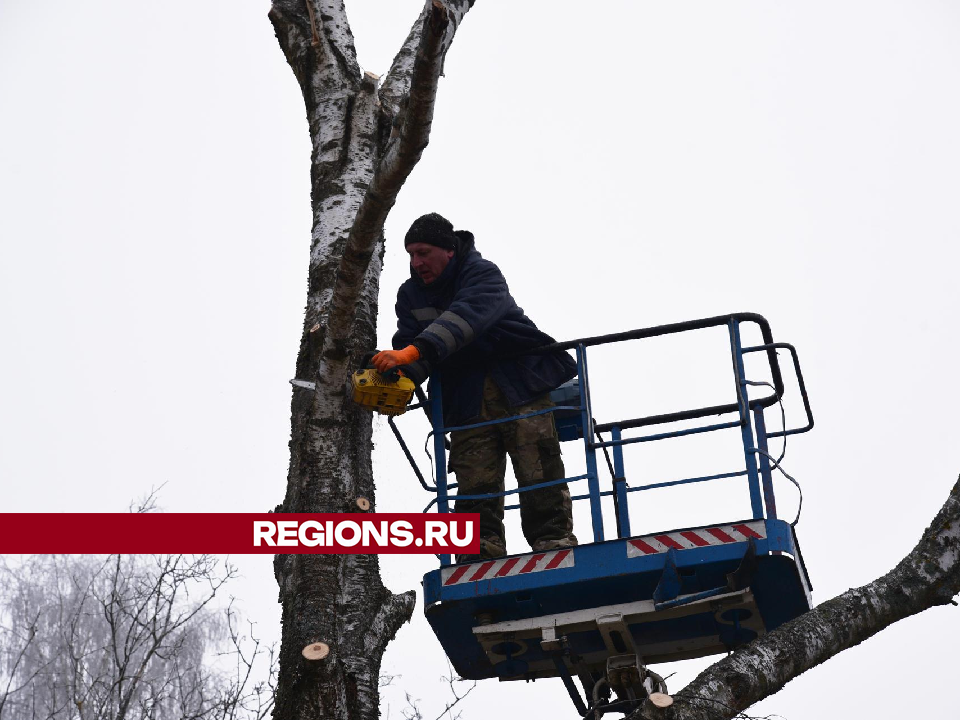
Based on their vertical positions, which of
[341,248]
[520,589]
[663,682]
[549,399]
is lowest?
[663,682]

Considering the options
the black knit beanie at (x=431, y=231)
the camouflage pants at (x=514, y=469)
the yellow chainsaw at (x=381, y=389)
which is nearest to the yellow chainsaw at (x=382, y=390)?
the yellow chainsaw at (x=381, y=389)

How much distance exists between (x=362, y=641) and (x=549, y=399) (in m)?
1.74

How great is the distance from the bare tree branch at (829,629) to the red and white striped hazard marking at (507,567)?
3.45ft

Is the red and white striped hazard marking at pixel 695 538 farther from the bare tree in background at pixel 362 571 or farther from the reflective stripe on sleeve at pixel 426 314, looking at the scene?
the reflective stripe on sleeve at pixel 426 314

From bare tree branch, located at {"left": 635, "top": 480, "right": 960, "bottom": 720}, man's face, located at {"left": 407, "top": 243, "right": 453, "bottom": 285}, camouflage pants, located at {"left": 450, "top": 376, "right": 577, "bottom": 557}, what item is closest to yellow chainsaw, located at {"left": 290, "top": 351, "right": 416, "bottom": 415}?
camouflage pants, located at {"left": 450, "top": 376, "right": 577, "bottom": 557}

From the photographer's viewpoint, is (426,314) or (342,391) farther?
(426,314)

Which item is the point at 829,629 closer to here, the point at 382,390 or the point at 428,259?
the point at 382,390

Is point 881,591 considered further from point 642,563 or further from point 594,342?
point 594,342

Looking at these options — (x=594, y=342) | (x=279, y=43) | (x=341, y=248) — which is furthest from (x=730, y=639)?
(x=279, y=43)

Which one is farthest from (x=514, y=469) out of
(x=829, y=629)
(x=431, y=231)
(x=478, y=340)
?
(x=829, y=629)

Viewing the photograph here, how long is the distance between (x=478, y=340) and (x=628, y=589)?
1484mm

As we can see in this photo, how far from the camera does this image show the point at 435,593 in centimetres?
522

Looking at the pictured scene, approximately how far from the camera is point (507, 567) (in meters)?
5.16

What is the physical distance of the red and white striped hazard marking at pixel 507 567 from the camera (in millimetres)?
5086
